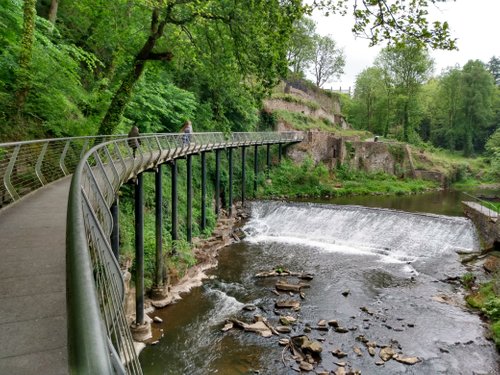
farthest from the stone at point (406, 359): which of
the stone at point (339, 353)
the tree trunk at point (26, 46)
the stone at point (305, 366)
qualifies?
the tree trunk at point (26, 46)

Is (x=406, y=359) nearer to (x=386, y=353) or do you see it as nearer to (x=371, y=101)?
(x=386, y=353)

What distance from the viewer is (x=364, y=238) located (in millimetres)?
18578

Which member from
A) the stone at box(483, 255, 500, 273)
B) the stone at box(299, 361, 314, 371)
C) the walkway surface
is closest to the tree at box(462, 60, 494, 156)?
the stone at box(483, 255, 500, 273)

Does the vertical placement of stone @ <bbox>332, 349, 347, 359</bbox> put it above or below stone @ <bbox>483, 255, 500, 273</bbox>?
below

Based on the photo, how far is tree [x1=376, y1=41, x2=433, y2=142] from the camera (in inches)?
1757

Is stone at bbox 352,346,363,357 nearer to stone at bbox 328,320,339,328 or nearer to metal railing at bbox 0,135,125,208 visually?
stone at bbox 328,320,339,328

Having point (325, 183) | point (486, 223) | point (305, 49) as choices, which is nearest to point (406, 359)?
point (486, 223)

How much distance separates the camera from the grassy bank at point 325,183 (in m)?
30.0

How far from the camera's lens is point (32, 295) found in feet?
10.1

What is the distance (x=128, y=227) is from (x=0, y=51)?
6.47 m

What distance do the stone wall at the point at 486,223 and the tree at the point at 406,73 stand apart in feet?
95.5

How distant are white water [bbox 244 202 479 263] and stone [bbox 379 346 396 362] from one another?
274 inches

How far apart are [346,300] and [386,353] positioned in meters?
2.88

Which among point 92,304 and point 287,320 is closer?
point 92,304
